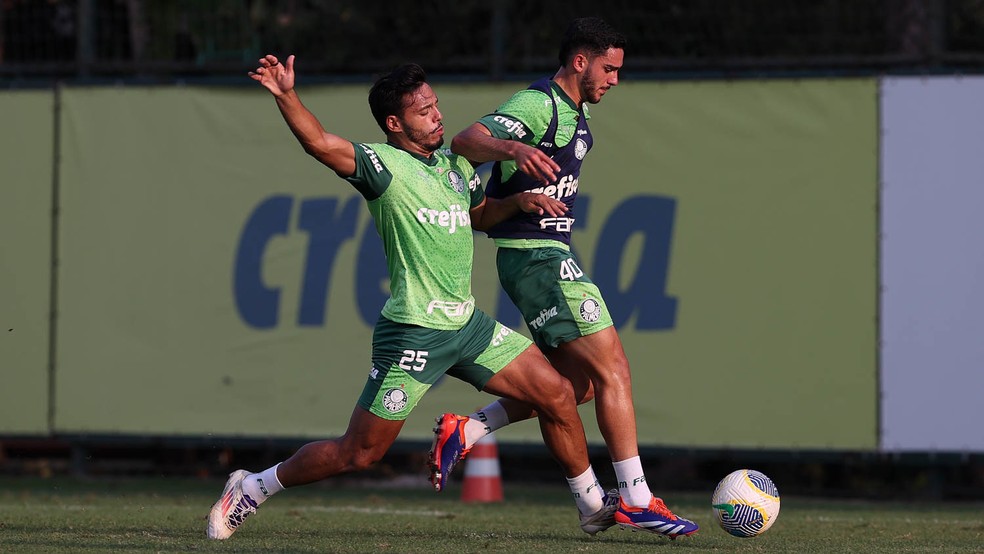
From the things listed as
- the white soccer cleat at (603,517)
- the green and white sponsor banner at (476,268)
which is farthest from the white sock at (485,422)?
the green and white sponsor banner at (476,268)

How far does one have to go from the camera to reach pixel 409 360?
659 cm

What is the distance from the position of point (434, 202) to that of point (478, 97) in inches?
187

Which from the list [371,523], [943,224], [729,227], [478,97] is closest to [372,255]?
[478,97]

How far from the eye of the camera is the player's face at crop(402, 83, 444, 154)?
6.70 metres

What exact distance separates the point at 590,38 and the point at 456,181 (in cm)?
106

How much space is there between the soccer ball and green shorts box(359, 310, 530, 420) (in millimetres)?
1220

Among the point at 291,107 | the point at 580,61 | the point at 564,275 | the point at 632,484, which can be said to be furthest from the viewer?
the point at 580,61

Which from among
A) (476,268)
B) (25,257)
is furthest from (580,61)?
(25,257)

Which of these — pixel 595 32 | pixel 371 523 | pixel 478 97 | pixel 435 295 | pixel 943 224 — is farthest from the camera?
pixel 478 97

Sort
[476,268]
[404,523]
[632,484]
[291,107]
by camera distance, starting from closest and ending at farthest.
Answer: [291,107] < [632,484] < [404,523] < [476,268]

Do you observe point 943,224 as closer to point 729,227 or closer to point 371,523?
point 729,227

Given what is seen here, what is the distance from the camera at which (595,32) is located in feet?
23.8

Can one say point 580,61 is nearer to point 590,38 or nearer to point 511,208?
point 590,38

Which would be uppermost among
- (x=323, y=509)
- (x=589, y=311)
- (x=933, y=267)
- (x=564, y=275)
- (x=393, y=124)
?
(x=393, y=124)
